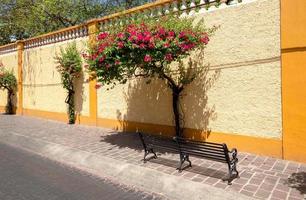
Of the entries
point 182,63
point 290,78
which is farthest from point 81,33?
point 290,78

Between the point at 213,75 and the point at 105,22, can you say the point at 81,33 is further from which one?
the point at 213,75

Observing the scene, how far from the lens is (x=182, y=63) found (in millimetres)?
8320

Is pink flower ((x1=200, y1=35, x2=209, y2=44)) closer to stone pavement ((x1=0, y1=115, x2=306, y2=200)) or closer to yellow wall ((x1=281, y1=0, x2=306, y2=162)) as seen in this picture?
yellow wall ((x1=281, y1=0, x2=306, y2=162))

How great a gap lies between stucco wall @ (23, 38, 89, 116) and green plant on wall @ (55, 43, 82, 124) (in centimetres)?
23

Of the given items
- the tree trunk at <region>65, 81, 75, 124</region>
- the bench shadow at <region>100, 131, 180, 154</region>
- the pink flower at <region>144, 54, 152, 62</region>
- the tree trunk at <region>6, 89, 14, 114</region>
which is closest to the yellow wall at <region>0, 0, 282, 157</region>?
the bench shadow at <region>100, 131, 180, 154</region>

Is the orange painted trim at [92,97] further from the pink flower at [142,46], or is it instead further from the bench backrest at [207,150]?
the bench backrest at [207,150]

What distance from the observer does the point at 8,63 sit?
16500 mm

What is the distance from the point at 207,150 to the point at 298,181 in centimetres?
161

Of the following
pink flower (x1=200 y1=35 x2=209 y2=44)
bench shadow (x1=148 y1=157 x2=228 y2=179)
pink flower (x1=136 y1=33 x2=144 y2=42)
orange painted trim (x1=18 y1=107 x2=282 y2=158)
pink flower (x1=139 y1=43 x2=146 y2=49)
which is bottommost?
bench shadow (x1=148 y1=157 x2=228 y2=179)

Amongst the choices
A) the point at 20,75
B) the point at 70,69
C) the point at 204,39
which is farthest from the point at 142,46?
the point at 20,75

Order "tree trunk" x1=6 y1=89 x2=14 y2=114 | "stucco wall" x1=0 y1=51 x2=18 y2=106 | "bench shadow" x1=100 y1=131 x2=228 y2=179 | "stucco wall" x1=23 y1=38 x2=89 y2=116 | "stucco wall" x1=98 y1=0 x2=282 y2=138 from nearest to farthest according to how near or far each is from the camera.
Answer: "bench shadow" x1=100 y1=131 x2=228 y2=179
"stucco wall" x1=98 y1=0 x2=282 y2=138
"stucco wall" x1=23 y1=38 x2=89 y2=116
"stucco wall" x1=0 y1=51 x2=18 y2=106
"tree trunk" x1=6 y1=89 x2=14 y2=114

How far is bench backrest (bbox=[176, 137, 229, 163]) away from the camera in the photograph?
5379 millimetres

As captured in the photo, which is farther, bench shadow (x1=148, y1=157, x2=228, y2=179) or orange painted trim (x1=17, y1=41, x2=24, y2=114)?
orange painted trim (x1=17, y1=41, x2=24, y2=114)

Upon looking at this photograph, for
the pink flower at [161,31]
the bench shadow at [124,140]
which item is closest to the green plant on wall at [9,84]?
the bench shadow at [124,140]
